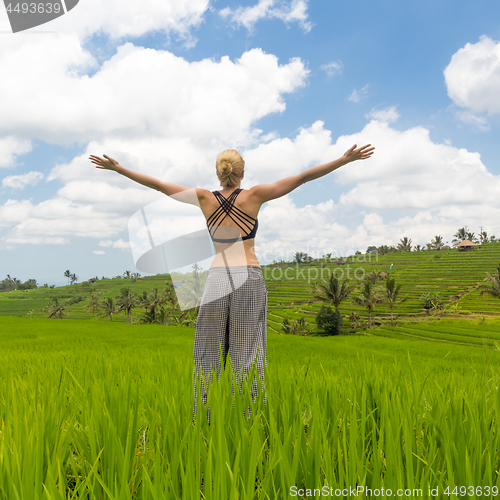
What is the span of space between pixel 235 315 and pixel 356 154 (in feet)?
4.95

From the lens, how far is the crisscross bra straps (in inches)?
93.1

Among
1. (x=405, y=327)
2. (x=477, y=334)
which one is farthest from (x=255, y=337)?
(x=405, y=327)

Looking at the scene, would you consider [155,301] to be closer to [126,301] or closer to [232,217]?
[126,301]

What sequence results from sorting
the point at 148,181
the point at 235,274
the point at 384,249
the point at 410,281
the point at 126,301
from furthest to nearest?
1. the point at 384,249
2. the point at 410,281
3. the point at 126,301
4. the point at 148,181
5. the point at 235,274

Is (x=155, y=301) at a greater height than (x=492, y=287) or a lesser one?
greater

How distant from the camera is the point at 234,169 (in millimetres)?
2385

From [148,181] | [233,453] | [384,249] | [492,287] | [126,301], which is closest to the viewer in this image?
[233,453]

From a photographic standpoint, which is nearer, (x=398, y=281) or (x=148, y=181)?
(x=148, y=181)

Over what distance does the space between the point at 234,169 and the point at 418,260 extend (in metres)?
122

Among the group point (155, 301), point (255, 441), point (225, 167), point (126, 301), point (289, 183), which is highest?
point (225, 167)

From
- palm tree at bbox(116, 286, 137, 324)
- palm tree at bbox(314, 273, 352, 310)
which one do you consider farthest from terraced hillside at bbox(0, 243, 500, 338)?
palm tree at bbox(116, 286, 137, 324)

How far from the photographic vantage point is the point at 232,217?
7.79 feet

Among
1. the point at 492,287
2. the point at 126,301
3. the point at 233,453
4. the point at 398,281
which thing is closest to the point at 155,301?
the point at 126,301

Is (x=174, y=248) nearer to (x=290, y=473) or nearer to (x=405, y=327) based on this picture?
(x=290, y=473)
